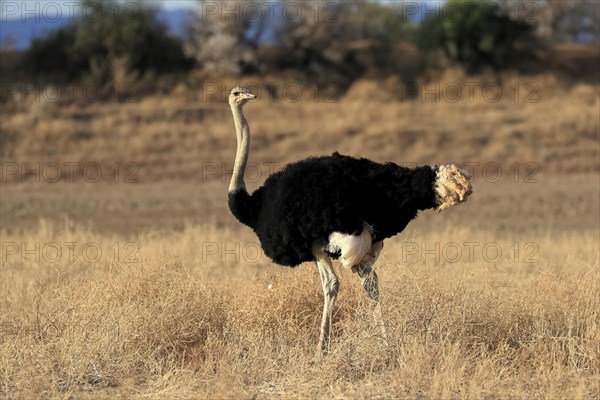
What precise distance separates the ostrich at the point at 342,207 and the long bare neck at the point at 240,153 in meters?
0.17

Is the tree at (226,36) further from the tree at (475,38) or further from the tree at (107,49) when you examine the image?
the tree at (475,38)

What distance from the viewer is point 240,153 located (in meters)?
6.69

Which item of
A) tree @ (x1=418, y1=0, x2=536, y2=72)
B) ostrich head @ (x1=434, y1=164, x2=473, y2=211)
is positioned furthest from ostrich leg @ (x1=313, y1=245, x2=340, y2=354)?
tree @ (x1=418, y1=0, x2=536, y2=72)

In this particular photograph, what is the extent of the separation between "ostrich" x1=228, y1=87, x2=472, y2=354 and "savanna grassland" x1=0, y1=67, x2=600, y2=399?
0.33 meters

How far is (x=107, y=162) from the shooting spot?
1911 centimetres

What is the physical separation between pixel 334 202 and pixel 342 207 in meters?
0.06

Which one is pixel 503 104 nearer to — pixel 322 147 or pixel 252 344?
pixel 322 147

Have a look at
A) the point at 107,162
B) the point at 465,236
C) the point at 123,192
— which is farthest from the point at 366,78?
the point at 465,236

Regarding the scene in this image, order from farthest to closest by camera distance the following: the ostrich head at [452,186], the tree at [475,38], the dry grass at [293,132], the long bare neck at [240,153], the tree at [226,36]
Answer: the tree at [475,38]
the tree at [226,36]
the dry grass at [293,132]
the long bare neck at [240,153]
the ostrich head at [452,186]

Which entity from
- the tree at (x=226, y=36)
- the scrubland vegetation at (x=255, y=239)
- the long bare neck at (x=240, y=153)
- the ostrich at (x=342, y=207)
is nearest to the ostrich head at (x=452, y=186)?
the ostrich at (x=342, y=207)

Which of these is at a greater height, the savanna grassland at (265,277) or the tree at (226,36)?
the tree at (226,36)

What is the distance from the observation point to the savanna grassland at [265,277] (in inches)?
219

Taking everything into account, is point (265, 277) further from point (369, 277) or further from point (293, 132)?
point (293, 132)

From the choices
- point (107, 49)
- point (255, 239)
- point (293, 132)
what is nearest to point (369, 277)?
point (255, 239)
